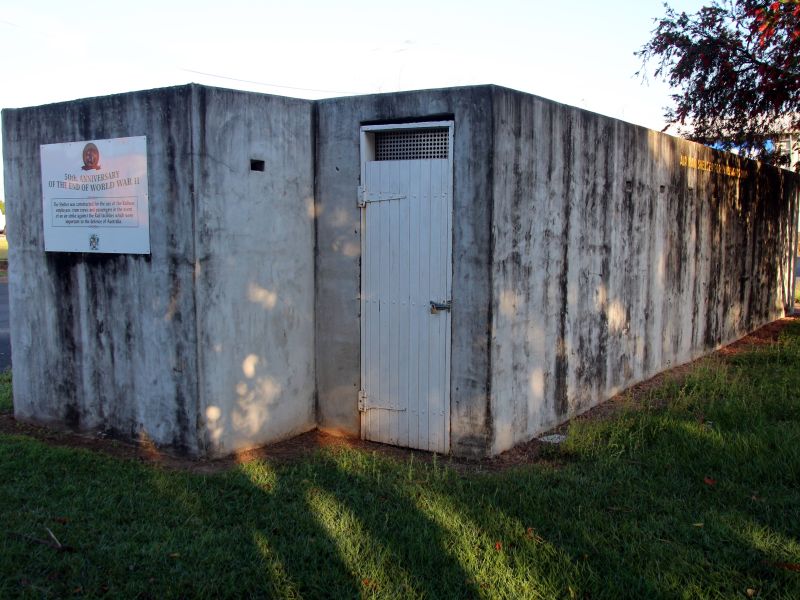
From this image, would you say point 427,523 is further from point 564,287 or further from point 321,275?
point 564,287

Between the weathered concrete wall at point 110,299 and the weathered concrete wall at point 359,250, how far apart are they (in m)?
1.32

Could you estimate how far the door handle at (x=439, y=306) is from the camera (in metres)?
6.04

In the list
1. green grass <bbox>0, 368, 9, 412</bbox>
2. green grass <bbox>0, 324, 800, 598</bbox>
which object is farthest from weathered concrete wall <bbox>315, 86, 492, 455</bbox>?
green grass <bbox>0, 368, 9, 412</bbox>

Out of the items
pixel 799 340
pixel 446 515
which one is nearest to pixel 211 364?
pixel 446 515

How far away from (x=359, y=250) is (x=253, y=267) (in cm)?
92

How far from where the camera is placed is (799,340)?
10898mm

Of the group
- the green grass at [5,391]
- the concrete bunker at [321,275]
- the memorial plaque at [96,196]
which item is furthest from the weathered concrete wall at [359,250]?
the green grass at [5,391]

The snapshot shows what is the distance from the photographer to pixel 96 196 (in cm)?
637

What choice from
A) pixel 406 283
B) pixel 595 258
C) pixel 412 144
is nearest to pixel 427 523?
pixel 406 283

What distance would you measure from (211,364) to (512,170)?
9.33 ft

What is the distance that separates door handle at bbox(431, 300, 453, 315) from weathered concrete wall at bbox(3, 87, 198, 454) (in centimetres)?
188

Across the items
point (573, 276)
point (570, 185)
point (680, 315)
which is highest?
point (570, 185)

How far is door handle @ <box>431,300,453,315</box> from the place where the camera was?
604 centimetres

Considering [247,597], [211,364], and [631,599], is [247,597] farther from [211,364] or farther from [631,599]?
[211,364]
